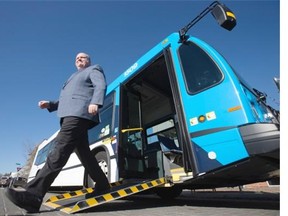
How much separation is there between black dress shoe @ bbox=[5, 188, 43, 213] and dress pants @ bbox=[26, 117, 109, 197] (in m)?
0.07

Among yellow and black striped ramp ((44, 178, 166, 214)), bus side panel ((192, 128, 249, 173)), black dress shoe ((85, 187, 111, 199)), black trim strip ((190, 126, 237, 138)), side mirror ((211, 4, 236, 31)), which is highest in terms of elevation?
side mirror ((211, 4, 236, 31))

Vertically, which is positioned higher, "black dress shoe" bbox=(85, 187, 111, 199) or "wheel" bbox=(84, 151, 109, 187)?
"wheel" bbox=(84, 151, 109, 187)

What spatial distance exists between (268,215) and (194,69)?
2279mm

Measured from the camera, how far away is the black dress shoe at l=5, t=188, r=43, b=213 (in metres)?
2.95

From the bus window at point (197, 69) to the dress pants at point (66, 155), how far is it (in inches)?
65.4

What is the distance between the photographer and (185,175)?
4.04m

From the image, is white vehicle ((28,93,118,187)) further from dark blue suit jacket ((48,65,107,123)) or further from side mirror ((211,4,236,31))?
side mirror ((211,4,236,31))

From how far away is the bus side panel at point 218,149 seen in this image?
3.36m

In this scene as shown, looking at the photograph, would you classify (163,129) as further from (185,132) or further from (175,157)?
(185,132)

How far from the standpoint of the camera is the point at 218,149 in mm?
3543

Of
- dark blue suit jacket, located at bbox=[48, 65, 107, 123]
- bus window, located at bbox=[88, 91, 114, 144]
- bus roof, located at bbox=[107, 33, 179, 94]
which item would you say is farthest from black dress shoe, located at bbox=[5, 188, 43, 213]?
bus roof, located at bbox=[107, 33, 179, 94]

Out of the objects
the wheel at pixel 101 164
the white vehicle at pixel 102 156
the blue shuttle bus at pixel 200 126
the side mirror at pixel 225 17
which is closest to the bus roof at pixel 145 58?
the blue shuttle bus at pixel 200 126
